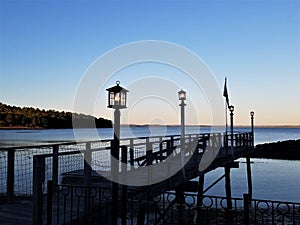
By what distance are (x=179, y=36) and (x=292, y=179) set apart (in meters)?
20.6

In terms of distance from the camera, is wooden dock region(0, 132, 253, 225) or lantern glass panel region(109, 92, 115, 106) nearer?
lantern glass panel region(109, 92, 115, 106)

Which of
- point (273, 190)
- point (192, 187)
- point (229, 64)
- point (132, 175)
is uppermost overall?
point (229, 64)

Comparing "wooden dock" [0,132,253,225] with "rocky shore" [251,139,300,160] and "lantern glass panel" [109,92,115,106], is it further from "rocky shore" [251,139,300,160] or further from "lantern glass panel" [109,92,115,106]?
"rocky shore" [251,139,300,160]

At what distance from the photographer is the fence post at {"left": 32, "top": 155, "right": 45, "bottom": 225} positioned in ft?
18.7

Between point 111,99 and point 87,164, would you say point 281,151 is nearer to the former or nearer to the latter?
point 87,164

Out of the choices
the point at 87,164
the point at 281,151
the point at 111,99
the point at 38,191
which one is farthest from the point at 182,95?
the point at 281,151

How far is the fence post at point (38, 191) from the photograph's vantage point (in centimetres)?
569

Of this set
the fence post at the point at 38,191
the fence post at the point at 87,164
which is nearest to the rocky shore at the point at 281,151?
the fence post at the point at 87,164

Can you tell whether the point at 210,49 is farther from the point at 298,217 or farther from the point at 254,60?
the point at 298,217

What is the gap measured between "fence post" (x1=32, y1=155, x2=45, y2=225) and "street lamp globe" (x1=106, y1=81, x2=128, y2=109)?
5.42 feet

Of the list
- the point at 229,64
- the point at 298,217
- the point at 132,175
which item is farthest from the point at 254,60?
the point at 132,175

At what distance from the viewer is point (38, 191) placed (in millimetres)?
5781

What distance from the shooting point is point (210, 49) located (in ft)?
64.1

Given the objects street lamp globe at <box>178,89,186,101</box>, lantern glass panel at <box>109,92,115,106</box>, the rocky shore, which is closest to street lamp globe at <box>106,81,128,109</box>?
lantern glass panel at <box>109,92,115,106</box>
